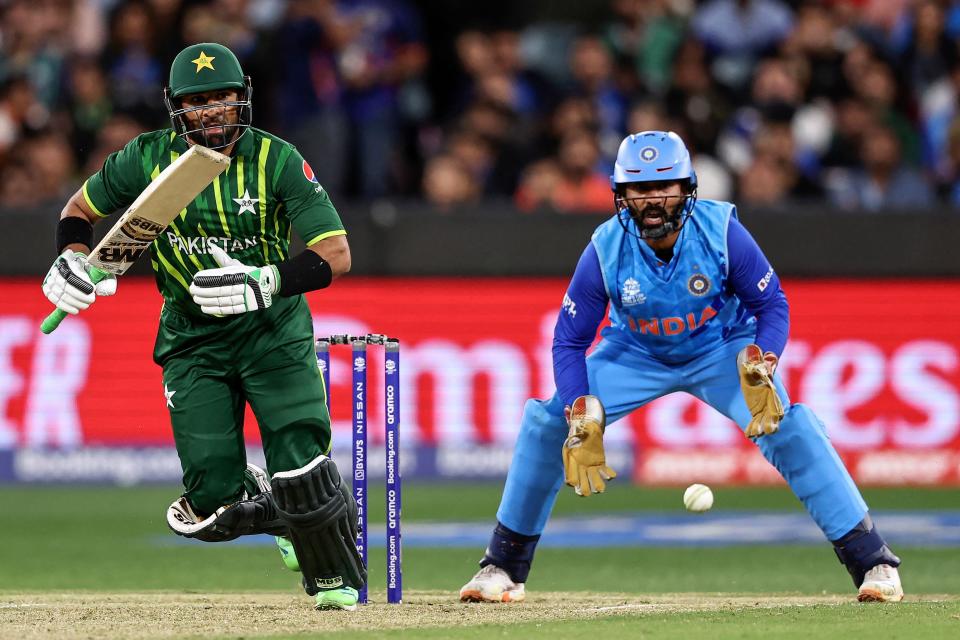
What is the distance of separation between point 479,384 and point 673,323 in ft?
19.6

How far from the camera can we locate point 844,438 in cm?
1308

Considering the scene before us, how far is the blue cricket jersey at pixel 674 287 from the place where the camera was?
7348 mm

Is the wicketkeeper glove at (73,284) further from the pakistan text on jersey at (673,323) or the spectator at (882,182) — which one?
the spectator at (882,182)

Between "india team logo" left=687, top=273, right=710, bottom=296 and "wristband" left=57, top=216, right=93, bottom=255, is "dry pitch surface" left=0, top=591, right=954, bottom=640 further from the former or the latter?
"wristband" left=57, top=216, right=93, bottom=255

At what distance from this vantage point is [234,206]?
6.83 meters

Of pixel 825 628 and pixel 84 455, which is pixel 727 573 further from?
pixel 84 455

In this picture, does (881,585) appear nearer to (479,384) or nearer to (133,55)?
(479,384)

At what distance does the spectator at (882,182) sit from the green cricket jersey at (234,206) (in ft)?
25.5

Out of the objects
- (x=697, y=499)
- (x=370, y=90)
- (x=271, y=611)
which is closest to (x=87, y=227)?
(x=271, y=611)

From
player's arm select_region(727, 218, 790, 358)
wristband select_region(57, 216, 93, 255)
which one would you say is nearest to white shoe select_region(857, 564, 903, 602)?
player's arm select_region(727, 218, 790, 358)

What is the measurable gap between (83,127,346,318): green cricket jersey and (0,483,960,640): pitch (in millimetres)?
1431

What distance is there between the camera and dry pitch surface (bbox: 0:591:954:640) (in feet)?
21.4

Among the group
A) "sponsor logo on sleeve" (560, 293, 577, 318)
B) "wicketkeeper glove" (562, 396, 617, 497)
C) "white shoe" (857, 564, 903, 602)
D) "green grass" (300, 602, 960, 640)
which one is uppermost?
"sponsor logo on sleeve" (560, 293, 577, 318)

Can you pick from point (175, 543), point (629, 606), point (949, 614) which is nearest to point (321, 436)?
point (629, 606)
